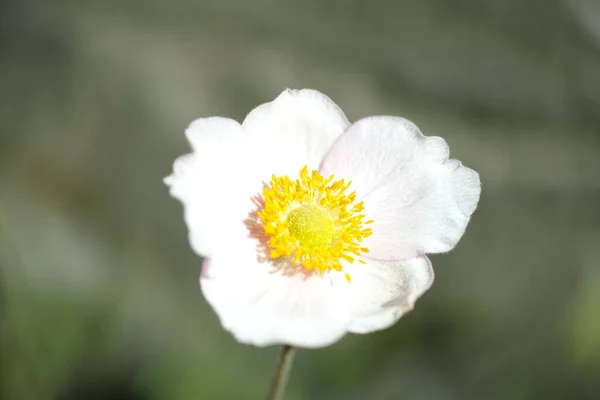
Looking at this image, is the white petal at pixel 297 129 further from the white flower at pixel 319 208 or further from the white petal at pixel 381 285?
the white petal at pixel 381 285

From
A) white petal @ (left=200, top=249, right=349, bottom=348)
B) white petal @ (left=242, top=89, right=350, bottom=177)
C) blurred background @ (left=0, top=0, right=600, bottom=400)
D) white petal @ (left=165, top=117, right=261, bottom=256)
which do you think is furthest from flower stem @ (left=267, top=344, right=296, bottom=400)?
blurred background @ (left=0, top=0, right=600, bottom=400)

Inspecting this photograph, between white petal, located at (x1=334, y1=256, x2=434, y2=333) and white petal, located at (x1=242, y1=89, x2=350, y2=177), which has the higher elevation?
white petal, located at (x1=242, y1=89, x2=350, y2=177)

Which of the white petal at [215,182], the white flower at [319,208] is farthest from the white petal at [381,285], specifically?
the white petal at [215,182]

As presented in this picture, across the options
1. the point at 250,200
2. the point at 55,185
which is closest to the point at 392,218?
the point at 250,200

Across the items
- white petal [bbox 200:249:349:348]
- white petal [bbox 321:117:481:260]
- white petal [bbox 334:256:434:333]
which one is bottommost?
white petal [bbox 200:249:349:348]

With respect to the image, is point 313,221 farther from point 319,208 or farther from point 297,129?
point 297,129

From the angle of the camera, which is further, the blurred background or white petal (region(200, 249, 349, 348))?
the blurred background

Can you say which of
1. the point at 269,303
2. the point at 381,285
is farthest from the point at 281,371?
the point at 381,285

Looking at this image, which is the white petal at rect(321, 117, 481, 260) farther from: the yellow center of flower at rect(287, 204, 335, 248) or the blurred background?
the blurred background
